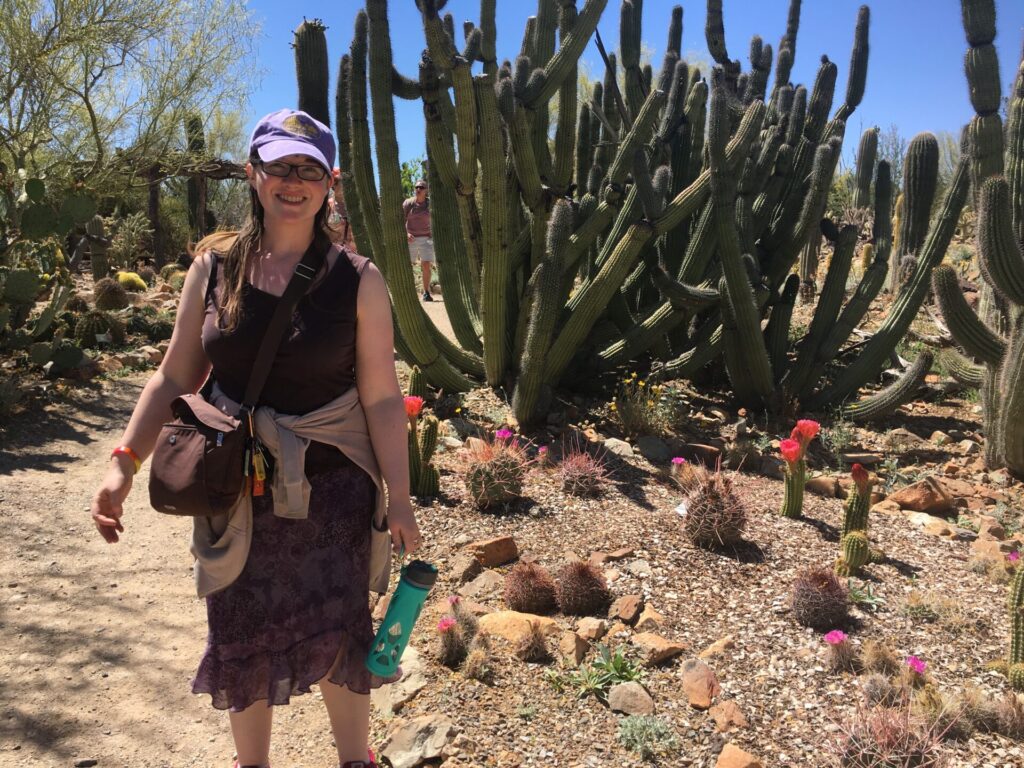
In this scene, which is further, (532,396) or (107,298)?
(107,298)

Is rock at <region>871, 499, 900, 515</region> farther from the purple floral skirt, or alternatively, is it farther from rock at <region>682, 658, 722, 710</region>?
the purple floral skirt

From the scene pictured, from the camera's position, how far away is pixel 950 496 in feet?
18.0

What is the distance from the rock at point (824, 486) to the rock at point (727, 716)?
2.73m

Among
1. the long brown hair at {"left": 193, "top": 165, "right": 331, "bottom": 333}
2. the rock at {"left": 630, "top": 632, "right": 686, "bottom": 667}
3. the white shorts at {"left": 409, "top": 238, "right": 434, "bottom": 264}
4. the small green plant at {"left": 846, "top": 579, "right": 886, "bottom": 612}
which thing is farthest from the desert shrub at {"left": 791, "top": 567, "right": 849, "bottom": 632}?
the white shorts at {"left": 409, "top": 238, "right": 434, "bottom": 264}

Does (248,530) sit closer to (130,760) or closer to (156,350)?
(130,760)

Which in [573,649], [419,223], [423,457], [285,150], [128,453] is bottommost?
[573,649]

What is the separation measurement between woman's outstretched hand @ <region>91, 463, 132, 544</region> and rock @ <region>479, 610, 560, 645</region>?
6.21 feet

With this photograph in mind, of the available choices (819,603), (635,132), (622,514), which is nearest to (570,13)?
(635,132)

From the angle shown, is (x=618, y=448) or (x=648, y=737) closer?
(x=648, y=737)

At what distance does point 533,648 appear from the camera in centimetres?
349

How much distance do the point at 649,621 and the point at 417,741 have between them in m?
1.25

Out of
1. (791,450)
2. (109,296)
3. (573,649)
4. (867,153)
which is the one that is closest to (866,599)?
(791,450)

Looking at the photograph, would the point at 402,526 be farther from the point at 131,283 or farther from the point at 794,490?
the point at 131,283

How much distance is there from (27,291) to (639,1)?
617 cm
